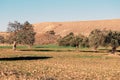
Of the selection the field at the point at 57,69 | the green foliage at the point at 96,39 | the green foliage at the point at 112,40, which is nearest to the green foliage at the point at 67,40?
the green foliage at the point at 96,39

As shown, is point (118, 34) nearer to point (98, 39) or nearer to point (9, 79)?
point (98, 39)

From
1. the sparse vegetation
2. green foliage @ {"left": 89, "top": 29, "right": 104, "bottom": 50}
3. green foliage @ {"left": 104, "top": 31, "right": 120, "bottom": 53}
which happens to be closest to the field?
green foliage @ {"left": 89, "top": 29, "right": 104, "bottom": 50}

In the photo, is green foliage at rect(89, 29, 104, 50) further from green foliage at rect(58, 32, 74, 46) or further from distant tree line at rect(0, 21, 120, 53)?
green foliage at rect(58, 32, 74, 46)

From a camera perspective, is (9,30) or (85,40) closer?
(9,30)

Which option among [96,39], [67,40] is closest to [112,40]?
[96,39]

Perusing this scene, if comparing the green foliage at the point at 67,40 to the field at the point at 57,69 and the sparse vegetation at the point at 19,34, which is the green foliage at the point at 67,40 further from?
the field at the point at 57,69

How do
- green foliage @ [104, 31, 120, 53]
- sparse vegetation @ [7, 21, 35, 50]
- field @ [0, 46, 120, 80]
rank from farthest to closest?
1. sparse vegetation @ [7, 21, 35, 50]
2. green foliage @ [104, 31, 120, 53]
3. field @ [0, 46, 120, 80]

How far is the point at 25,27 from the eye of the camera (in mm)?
116938

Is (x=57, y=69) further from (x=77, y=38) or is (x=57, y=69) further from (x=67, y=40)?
(x=67, y=40)

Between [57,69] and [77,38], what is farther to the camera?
[77,38]

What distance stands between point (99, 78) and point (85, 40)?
94213mm

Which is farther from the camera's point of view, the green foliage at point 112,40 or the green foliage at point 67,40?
the green foliage at point 67,40

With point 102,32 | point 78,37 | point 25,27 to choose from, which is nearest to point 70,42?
point 78,37

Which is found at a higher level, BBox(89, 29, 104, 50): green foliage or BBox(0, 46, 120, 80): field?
BBox(89, 29, 104, 50): green foliage
